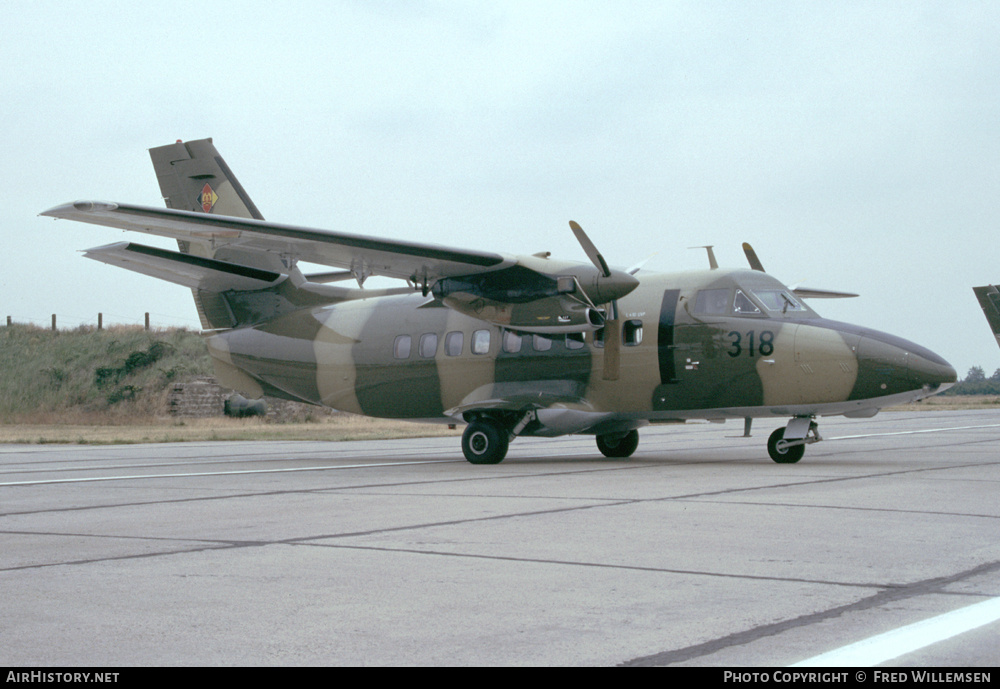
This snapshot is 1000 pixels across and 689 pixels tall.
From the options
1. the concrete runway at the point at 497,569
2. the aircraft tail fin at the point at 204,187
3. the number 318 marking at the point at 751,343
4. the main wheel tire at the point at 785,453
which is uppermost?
the aircraft tail fin at the point at 204,187

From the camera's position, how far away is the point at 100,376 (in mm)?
53594

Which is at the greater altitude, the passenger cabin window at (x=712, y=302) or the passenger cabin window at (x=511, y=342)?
the passenger cabin window at (x=712, y=302)

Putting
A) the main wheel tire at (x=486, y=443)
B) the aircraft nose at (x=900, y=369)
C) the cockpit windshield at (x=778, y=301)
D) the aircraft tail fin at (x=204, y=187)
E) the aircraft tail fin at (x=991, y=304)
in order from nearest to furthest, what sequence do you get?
the aircraft nose at (x=900, y=369)
the cockpit windshield at (x=778, y=301)
the main wheel tire at (x=486, y=443)
the aircraft tail fin at (x=204, y=187)
the aircraft tail fin at (x=991, y=304)

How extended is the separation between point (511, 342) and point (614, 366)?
2.03m

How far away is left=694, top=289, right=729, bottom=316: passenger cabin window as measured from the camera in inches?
615

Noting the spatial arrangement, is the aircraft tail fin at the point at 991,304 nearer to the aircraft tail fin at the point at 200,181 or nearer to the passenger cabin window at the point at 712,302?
the passenger cabin window at the point at 712,302

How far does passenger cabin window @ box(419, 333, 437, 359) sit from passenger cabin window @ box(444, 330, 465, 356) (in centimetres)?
27

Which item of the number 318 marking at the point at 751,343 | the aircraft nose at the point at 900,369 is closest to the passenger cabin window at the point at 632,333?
the number 318 marking at the point at 751,343

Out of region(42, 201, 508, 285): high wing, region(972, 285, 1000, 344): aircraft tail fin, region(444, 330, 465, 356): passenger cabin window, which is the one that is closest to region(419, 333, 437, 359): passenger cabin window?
region(444, 330, 465, 356): passenger cabin window

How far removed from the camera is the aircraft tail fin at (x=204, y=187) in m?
20.2

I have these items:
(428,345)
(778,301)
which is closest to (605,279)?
(778,301)

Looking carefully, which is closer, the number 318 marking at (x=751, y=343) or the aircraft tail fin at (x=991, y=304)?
the number 318 marking at (x=751, y=343)

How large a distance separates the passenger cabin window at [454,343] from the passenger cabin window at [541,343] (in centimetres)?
154
